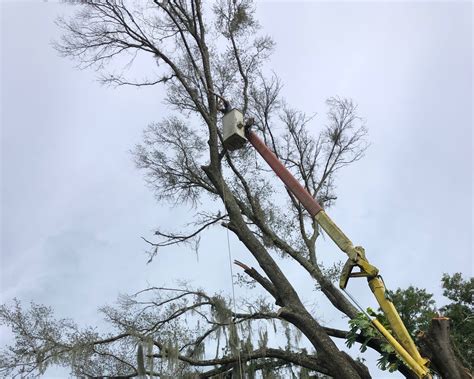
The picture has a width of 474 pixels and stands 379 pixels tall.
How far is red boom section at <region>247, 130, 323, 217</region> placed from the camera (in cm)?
787

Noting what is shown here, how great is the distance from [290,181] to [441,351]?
3.49 metres

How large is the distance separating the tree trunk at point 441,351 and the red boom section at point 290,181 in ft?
8.30

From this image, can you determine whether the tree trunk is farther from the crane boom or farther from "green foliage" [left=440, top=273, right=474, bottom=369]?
"green foliage" [left=440, top=273, right=474, bottom=369]

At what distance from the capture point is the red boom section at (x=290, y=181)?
7.87 metres

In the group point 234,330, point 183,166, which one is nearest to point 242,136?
point 234,330

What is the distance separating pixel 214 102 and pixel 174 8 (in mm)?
2738

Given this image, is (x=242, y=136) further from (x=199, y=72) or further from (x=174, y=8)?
(x=174, y=8)

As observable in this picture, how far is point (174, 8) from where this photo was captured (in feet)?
38.5

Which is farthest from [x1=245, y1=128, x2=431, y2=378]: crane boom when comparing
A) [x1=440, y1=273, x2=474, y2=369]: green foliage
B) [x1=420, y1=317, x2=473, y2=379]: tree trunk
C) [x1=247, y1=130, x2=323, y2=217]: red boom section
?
[x1=440, y1=273, x2=474, y2=369]: green foliage

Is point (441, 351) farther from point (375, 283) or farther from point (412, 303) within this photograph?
point (412, 303)

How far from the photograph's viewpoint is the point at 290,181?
26.4 ft

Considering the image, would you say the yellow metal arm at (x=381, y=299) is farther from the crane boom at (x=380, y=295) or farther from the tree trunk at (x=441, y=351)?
the tree trunk at (x=441, y=351)

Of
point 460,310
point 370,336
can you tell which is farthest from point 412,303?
point 370,336

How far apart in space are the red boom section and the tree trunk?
99.6 inches
